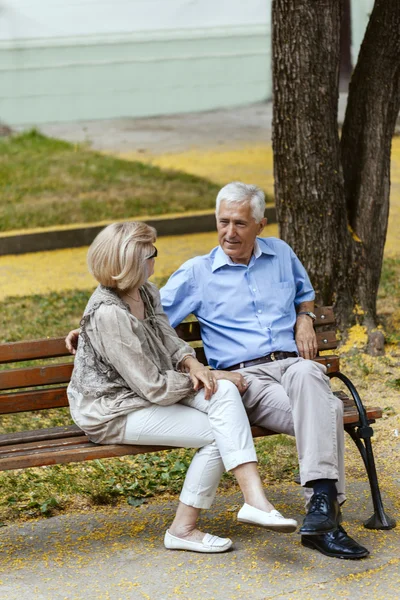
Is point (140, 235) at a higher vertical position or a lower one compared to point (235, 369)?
higher

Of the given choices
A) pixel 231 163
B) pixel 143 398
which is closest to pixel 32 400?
pixel 143 398

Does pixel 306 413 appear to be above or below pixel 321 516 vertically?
above

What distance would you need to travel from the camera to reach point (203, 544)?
3.88m

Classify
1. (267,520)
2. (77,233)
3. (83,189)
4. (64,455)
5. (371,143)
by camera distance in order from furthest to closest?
(83,189), (77,233), (371,143), (64,455), (267,520)

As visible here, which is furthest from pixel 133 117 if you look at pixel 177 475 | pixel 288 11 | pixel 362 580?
pixel 362 580

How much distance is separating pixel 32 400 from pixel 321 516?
1278 millimetres

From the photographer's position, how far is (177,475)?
15.6 ft

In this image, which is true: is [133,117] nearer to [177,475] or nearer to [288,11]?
[288,11]

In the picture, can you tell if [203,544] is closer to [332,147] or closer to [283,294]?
[283,294]

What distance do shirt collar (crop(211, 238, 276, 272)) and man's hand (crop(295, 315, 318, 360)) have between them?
340 mm

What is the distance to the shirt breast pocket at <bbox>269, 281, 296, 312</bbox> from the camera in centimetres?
439

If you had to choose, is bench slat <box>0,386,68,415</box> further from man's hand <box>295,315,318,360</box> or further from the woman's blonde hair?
man's hand <box>295,315,318,360</box>

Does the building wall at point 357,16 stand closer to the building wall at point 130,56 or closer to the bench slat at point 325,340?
the building wall at point 130,56

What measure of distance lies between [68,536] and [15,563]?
30 cm
